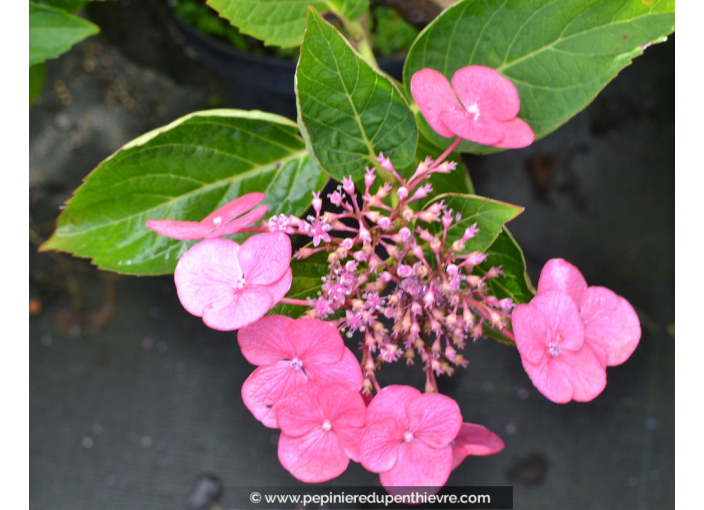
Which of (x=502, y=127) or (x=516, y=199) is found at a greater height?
(x=502, y=127)

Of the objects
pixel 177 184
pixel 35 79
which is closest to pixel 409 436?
pixel 177 184

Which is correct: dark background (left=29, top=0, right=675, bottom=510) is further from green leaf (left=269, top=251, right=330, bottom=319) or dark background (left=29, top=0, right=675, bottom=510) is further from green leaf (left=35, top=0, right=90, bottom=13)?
green leaf (left=269, top=251, right=330, bottom=319)

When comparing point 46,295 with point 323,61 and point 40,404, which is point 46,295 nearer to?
point 40,404

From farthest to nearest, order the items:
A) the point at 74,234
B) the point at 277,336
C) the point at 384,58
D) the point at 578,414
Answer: the point at 578,414 → the point at 384,58 → the point at 74,234 → the point at 277,336

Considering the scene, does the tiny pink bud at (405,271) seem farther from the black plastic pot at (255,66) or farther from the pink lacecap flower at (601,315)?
the black plastic pot at (255,66)

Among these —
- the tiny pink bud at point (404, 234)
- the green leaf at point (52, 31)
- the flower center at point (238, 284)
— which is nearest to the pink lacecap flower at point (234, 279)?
the flower center at point (238, 284)

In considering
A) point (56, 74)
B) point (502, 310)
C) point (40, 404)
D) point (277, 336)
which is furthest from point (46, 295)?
point (502, 310)
